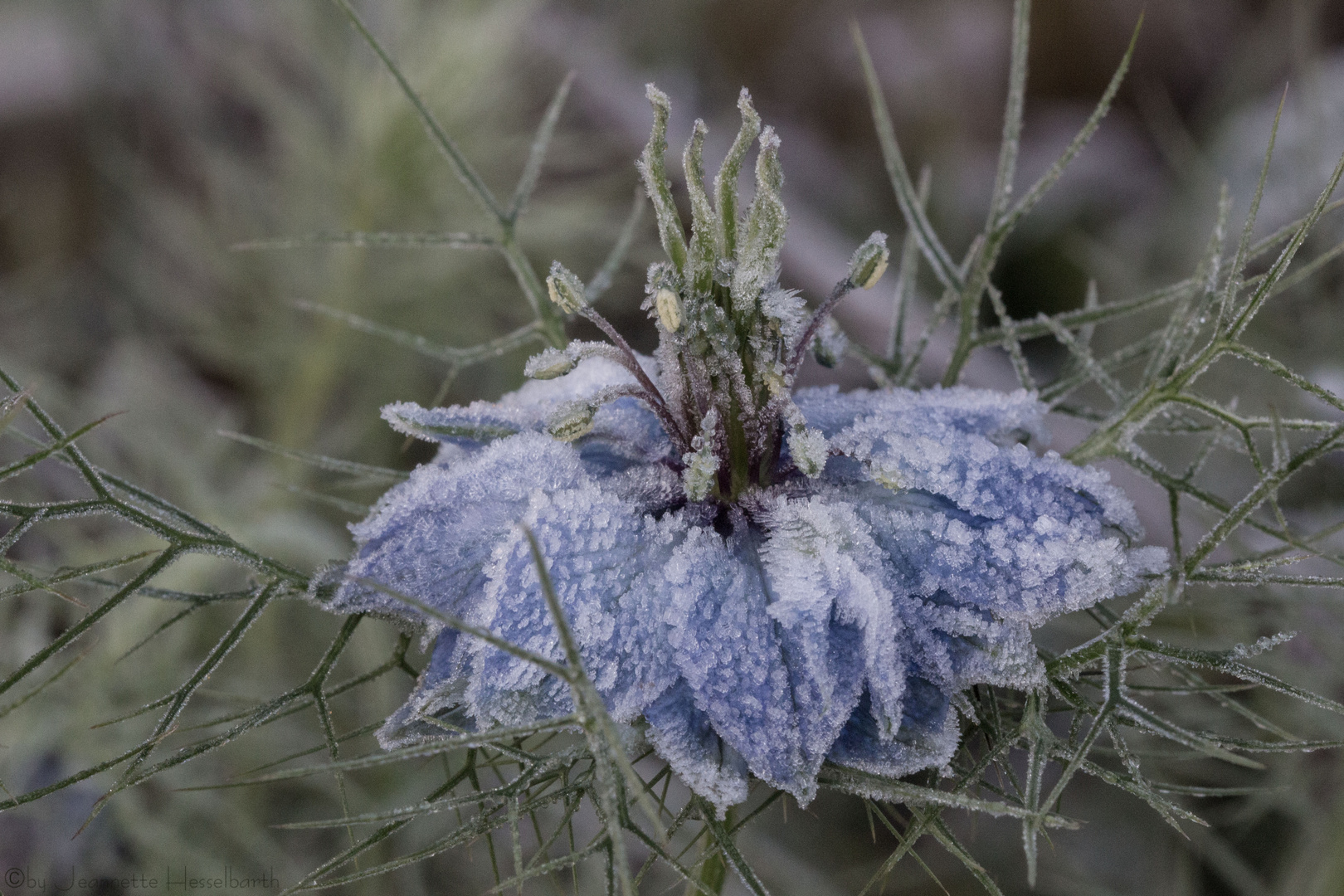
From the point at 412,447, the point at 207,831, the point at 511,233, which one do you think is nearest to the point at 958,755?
the point at 511,233

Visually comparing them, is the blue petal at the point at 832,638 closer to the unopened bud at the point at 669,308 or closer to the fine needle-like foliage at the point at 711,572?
the fine needle-like foliage at the point at 711,572

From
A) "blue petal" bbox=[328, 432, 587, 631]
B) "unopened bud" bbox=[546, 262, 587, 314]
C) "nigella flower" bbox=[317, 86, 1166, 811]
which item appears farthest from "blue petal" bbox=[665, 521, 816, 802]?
"unopened bud" bbox=[546, 262, 587, 314]

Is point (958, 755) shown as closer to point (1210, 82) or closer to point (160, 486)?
point (160, 486)

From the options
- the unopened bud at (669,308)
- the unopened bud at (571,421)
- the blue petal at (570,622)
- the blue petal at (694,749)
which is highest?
the unopened bud at (669,308)

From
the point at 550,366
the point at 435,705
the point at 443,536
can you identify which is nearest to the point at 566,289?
the point at 550,366

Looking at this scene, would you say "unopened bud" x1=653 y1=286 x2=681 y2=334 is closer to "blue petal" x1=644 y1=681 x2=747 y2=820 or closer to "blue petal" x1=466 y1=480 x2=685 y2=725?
"blue petal" x1=466 y1=480 x2=685 y2=725

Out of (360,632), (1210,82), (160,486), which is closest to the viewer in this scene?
(360,632)

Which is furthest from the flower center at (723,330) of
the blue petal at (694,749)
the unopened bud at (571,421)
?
the blue petal at (694,749)
